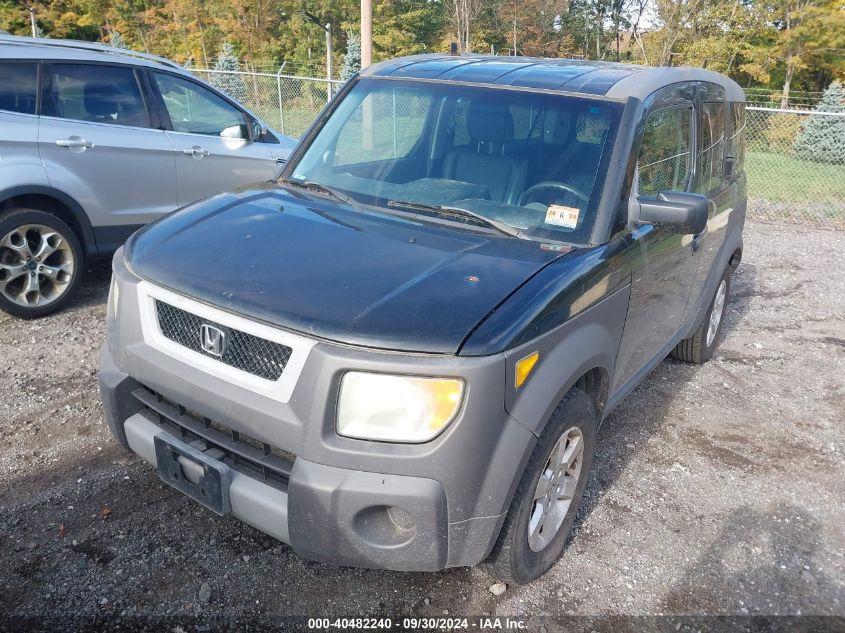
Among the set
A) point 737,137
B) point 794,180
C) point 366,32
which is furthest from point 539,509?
point 794,180

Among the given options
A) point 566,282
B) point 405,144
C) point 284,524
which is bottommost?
point 284,524

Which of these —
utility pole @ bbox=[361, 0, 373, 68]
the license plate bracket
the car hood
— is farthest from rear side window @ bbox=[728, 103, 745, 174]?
utility pole @ bbox=[361, 0, 373, 68]

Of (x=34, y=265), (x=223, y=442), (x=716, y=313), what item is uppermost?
(x=223, y=442)

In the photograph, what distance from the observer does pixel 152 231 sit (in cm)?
301

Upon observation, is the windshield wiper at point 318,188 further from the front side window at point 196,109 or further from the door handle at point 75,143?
the door handle at point 75,143

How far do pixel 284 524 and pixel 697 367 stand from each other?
392cm

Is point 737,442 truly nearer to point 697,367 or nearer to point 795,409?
point 795,409

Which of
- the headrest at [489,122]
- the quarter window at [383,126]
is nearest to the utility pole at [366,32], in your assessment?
the quarter window at [383,126]

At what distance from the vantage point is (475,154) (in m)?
3.35

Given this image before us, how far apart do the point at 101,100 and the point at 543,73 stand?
3.76 m

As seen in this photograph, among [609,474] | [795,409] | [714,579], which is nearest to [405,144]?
[609,474]

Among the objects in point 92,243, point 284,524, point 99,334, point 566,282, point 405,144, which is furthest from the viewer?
point 92,243

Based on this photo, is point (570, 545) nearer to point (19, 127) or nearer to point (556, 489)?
point (556, 489)

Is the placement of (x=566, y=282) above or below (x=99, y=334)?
above
